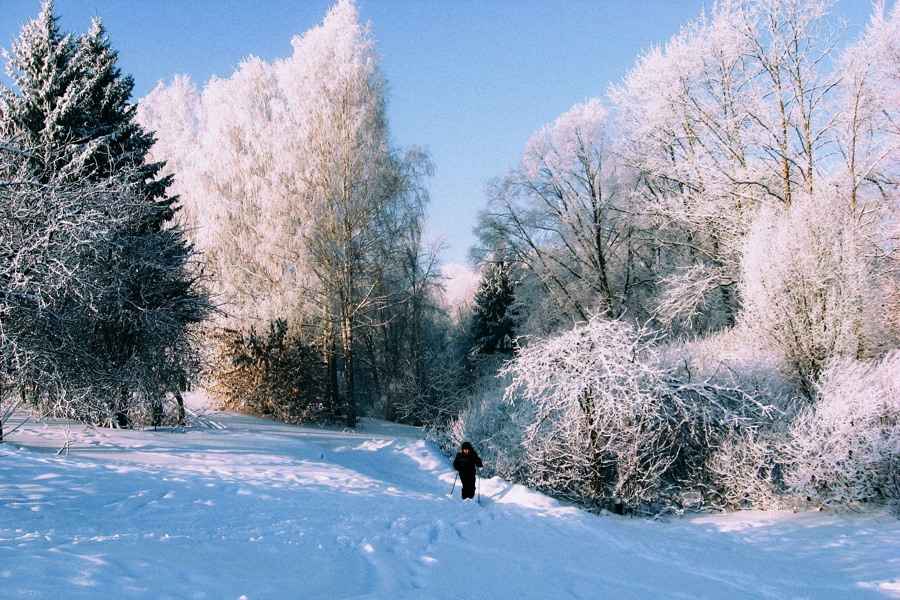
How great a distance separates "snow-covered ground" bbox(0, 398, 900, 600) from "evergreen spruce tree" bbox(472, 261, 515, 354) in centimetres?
1795

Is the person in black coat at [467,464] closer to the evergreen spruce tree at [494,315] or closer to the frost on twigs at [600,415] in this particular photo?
the frost on twigs at [600,415]

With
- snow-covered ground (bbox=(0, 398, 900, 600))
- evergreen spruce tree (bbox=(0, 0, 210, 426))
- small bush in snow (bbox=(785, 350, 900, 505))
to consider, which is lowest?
snow-covered ground (bbox=(0, 398, 900, 600))

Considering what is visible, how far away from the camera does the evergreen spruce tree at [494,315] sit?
29.2m

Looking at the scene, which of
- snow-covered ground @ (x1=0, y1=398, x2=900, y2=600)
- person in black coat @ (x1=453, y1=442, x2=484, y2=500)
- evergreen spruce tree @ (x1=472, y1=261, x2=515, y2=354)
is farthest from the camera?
evergreen spruce tree @ (x1=472, y1=261, x2=515, y2=354)

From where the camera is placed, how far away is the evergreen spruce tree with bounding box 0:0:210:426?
33.5ft

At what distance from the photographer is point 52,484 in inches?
277

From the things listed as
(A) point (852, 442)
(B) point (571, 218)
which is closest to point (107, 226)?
(A) point (852, 442)

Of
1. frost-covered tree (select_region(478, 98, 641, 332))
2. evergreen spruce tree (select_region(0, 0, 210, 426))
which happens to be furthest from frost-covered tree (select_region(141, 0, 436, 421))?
evergreen spruce tree (select_region(0, 0, 210, 426))

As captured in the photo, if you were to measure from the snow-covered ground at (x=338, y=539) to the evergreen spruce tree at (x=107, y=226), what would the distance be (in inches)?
54.0

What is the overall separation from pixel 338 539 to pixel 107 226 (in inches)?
270

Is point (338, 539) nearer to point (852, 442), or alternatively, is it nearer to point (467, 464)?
point (467, 464)

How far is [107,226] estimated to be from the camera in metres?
9.55

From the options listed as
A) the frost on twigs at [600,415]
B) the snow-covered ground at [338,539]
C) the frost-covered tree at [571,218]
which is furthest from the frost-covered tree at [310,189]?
the frost on twigs at [600,415]

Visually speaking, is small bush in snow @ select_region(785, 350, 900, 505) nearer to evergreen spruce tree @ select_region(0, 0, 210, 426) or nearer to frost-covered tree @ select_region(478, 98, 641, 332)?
frost-covered tree @ select_region(478, 98, 641, 332)
